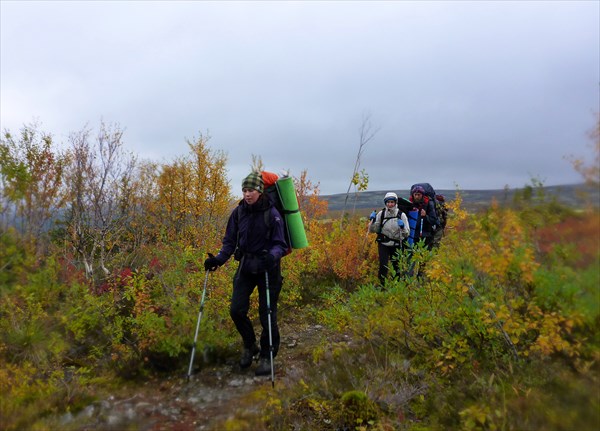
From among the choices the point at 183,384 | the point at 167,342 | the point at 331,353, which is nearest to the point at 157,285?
the point at 167,342

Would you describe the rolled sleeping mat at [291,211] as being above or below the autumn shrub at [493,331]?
above

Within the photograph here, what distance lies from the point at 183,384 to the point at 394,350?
2630 millimetres

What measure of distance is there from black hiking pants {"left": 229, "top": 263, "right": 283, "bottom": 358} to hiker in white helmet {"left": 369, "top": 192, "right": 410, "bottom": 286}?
3.28 meters

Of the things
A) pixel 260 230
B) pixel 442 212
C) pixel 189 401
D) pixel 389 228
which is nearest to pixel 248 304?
pixel 260 230

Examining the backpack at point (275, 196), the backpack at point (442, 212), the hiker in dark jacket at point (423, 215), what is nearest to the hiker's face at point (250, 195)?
the backpack at point (275, 196)

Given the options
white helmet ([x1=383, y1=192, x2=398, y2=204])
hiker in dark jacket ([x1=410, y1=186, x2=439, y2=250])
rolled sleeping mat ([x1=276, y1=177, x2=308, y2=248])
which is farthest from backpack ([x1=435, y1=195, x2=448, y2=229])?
rolled sleeping mat ([x1=276, y1=177, x2=308, y2=248])

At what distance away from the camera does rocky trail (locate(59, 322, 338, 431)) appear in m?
3.48

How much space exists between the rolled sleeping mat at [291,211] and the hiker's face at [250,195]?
0.39m

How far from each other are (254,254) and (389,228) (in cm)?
377

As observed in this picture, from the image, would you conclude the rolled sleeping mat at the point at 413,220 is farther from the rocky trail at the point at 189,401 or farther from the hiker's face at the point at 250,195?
the hiker's face at the point at 250,195

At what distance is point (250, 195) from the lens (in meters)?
4.45

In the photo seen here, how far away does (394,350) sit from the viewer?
15.0ft

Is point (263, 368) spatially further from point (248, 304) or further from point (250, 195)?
point (250, 195)

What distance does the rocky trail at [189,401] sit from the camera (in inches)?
137
